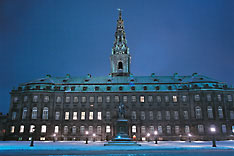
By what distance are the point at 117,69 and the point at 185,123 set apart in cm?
2996

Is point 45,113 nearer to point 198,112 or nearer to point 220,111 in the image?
point 198,112

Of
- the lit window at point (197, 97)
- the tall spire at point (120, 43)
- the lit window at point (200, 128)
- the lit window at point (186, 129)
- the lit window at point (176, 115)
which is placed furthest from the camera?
the tall spire at point (120, 43)

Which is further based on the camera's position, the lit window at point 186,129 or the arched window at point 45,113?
the arched window at point 45,113

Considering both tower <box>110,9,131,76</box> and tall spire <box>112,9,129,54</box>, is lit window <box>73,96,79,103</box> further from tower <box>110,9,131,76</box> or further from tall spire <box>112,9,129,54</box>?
tall spire <box>112,9,129,54</box>

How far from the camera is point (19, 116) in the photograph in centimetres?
5972

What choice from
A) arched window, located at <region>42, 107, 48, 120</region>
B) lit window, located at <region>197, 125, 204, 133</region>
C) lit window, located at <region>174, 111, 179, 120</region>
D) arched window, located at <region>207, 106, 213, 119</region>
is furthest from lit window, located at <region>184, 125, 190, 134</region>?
arched window, located at <region>42, 107, 48, 120</region>

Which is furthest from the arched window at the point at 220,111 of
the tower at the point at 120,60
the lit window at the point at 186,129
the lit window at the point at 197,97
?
the tower at the point at 120,60

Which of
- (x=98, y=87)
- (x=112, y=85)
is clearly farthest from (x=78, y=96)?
(x=112, y=85)

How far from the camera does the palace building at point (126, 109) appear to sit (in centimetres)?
5822

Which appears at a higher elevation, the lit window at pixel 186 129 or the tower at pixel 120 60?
the tower at pixel 120 60

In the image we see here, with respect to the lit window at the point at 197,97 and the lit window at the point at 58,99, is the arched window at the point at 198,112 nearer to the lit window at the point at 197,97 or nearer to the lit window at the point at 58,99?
the lit window at the point at 197,97

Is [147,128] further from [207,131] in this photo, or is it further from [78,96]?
[78,96]

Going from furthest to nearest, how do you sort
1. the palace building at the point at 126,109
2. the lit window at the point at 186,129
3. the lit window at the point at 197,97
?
the lit window at the point at 197,97, the lit window at the point at 186,129, the palace building at the point at 126,109

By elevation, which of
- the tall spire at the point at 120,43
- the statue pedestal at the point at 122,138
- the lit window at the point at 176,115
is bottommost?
the statue pedestal at the point at 122,138
